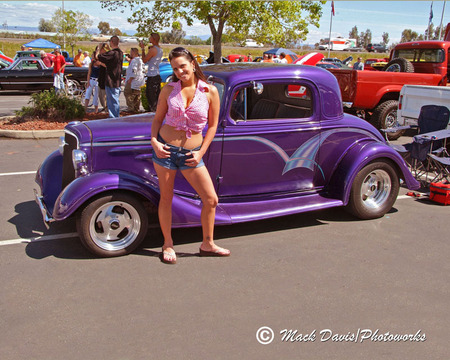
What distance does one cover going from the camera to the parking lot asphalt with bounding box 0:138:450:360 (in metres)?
3.05

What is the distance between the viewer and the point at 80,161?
4.29m

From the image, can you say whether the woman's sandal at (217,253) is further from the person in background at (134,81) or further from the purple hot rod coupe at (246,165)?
the person in background at (134,81)

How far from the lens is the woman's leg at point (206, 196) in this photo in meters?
3.96

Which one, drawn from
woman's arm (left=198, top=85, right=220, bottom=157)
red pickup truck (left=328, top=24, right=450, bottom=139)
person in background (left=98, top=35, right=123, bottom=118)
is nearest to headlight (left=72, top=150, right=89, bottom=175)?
woman's arm (left=198, top=85, right=220, bottom=157)

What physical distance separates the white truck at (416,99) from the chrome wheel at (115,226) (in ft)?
20.0

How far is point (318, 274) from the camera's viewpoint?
407cm

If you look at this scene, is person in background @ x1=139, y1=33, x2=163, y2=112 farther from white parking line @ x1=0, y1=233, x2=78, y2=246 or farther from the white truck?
white parking line @ x1=0, y1=233, x2=78, y2=246

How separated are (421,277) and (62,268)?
A: 3188 mm

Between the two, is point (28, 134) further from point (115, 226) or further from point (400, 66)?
point (400, 66)

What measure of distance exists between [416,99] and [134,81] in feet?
21.8

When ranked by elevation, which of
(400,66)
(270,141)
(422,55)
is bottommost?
(270,141)

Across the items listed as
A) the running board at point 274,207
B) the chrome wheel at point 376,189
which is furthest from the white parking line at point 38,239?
the chrome wheel at point 376,189

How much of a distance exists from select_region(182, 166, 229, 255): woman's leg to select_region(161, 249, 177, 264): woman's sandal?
30 centimetres

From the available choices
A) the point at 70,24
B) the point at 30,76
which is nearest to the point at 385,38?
the point at 70,24
